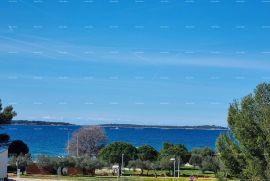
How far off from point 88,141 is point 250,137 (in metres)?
45.8

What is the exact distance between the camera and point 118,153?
201ft

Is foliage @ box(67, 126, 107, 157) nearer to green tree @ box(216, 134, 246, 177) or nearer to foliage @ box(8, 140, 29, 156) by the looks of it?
foliage @ box(8, 140, 29, 156)

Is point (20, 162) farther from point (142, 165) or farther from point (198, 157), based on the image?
point (198, 157)

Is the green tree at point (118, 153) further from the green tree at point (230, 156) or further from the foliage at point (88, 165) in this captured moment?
the green tree at point (230, 156)

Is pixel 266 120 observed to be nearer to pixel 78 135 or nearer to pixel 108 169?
pixel 108 169

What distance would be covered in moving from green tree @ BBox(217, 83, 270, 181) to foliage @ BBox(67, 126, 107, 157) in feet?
143

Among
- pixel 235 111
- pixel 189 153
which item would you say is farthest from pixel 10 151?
pixel 235 111

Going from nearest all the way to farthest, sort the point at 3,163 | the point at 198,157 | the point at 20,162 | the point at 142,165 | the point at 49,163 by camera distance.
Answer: the point at 3,163 → the point at 49,163 → the point at 20,162 → the point at 142,165 → the point at 198,157

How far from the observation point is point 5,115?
61.1 metres

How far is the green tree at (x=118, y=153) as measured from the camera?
6128 cm

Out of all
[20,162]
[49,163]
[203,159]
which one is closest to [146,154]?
[203,159]

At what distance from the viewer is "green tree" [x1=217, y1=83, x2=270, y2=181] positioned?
29030 mm

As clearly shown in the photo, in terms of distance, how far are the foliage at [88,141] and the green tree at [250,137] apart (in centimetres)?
4361

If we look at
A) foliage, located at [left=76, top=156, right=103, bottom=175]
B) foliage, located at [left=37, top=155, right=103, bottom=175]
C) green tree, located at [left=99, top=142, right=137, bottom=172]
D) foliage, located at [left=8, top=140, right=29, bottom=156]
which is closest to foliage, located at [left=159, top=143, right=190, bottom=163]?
green tree, located at [left=99, top=142, right=137, bottom=172]
